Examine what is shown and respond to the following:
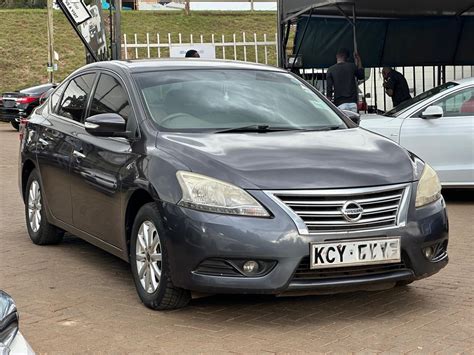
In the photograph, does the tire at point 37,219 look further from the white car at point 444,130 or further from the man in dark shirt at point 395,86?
the man in dark shirt at point 395,86

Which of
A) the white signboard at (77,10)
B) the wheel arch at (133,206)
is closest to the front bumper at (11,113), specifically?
the white signboard at (77,10)

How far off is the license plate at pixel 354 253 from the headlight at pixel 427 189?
0.39 m

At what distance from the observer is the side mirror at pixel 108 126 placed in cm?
579

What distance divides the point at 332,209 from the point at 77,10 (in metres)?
14.8

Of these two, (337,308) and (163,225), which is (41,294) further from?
(337,308)

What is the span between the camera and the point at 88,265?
6.84 m

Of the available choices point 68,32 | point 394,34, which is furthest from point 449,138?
point 68,32

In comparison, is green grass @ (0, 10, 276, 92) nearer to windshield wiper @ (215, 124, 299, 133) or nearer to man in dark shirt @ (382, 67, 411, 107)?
man in dark shirt @ (382, 67, 411, 107)

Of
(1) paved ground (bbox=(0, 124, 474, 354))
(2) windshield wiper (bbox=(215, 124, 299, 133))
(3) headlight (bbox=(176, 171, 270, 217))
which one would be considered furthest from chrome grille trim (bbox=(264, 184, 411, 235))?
(2) windshield wiper (bbox=(215, 124, 299, 133))

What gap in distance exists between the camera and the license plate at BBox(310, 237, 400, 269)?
4781 mm

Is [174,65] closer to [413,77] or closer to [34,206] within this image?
[34,206]

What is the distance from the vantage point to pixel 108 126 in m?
5.79

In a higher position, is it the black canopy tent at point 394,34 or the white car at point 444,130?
the black canopy tent at point 394,34

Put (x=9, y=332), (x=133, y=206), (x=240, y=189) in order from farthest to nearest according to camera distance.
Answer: (x=133, y=206) < (x=240, y=189) < (x=9, y=332)
